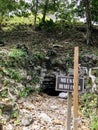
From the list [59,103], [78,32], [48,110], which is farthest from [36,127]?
[78,32]

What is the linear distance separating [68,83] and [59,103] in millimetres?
3354

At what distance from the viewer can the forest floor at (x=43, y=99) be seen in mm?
7375

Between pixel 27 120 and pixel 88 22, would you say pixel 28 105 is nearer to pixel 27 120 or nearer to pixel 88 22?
pixel 27 120

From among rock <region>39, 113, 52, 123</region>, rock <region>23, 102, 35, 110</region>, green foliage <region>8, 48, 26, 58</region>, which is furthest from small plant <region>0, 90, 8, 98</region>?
green foliage <region>8, 48, 26, 58</region>

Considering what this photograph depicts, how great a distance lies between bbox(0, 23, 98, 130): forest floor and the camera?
7375mm

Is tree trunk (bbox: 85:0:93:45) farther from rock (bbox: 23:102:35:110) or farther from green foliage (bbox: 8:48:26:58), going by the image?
rock (bbox: 23:102:35:110)

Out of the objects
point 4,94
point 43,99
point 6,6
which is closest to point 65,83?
point 4,94

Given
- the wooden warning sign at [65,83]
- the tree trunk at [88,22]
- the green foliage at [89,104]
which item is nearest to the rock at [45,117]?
the green foliage at [89,104]

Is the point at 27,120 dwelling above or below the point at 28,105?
below

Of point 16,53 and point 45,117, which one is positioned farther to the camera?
point 16,53

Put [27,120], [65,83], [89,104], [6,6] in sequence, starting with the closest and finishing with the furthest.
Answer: [65,83] → [27,120] → [89,104] → [6,6]

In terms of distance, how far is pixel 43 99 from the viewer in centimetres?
879

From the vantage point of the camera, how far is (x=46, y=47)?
1120 centimetres

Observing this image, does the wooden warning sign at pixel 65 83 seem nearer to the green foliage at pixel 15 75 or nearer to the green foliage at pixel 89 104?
the green foliage at pixel 89 104
